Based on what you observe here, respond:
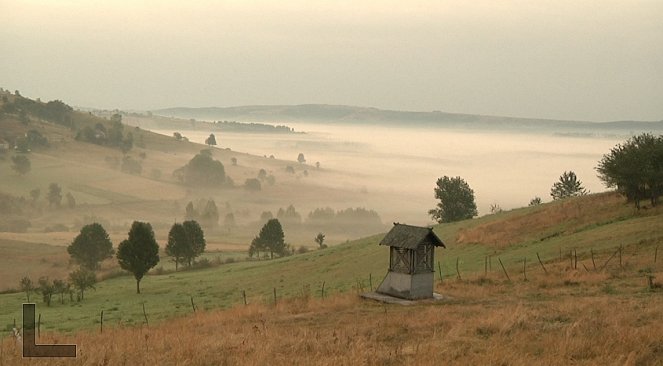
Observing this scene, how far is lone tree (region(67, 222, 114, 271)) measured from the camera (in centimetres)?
9331

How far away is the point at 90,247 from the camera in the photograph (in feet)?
307

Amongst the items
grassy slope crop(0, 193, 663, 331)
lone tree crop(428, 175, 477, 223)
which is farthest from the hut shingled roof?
lone tree crop(428, 175, 477, 223)

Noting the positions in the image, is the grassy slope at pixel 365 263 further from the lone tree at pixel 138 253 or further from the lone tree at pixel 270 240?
the lone tree at pixel 270 240

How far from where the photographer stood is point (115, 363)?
13.3 meters

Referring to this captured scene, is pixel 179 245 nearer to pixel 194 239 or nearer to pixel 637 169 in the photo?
pixel 194 239

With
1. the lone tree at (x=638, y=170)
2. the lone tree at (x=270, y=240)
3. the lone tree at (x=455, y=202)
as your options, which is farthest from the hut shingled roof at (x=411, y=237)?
the lone tree at (x=455, y=202)

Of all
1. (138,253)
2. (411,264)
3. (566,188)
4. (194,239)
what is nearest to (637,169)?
(411,264)

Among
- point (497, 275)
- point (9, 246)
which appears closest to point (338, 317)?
point (497, 275)

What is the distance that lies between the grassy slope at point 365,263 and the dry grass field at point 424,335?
10.3m

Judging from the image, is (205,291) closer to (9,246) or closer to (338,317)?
(338,317)

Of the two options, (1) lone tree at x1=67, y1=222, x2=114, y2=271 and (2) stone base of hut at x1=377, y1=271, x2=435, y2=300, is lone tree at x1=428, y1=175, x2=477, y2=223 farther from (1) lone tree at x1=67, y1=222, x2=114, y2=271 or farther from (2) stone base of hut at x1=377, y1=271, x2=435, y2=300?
(2) stone base of hut at x1=377, y1=271, x2=435, y2=300

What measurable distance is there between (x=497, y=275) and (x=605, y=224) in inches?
799

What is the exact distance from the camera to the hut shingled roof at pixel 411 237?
35.1 meters

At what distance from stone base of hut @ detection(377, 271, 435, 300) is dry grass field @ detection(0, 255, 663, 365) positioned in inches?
80.8
